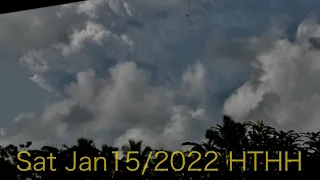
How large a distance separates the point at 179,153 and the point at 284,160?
3.39 metres

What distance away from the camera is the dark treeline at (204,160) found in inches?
520

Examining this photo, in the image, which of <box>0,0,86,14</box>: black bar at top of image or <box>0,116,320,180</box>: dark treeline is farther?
<box>0,116,320,180</box>: dark treeline

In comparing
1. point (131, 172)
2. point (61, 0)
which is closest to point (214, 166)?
point (131, 172)

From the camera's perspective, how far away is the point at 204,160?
14.5 metres

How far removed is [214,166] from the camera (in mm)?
13688

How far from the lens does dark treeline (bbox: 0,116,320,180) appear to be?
13.2 metres

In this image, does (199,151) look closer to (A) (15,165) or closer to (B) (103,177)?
(B) (103,177)
